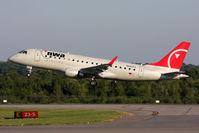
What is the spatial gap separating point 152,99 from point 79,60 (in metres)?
29.1

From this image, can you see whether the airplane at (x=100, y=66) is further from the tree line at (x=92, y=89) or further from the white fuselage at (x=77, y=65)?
the tree line at (x=92, y=89)

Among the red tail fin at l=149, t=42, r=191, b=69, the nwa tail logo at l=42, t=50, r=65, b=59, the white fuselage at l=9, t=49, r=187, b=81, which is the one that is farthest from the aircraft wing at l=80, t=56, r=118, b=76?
the red tail fin at l=149, t=42, r=191, b=69

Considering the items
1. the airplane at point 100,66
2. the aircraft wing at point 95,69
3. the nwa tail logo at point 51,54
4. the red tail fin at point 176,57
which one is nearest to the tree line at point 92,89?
the red tail fin at point 176,57

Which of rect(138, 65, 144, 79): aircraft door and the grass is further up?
rect(138, 65, 144, 79): aircraft door

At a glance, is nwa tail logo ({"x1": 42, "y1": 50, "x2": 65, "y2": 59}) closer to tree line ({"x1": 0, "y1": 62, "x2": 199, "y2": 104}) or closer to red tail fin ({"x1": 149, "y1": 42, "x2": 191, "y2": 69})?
red tail fin ({"x1": 149, "y1": 42, "x2": 191, "y2": 69})

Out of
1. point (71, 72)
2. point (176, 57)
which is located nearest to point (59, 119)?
point (71, 72)

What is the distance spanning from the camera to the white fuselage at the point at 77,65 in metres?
58.8

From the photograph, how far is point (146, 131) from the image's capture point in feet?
104

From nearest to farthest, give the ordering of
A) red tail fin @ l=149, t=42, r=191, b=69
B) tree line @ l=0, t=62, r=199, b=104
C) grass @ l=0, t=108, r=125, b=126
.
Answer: grass @ l=0, t=108, r=125, b=126, red tail fin @ l=149, t=42, r=191, b=69, tree line @ l=0, t=62, r=199, b=104

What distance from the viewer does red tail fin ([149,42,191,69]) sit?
6444 centimetres

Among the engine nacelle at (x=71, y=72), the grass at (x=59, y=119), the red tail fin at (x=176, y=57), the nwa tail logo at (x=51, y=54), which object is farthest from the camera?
the red tail fin at (x=176, y=57)

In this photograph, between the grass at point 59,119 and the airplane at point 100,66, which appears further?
the airplane at point 100,66

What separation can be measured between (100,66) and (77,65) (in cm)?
337

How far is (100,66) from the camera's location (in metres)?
59.0
